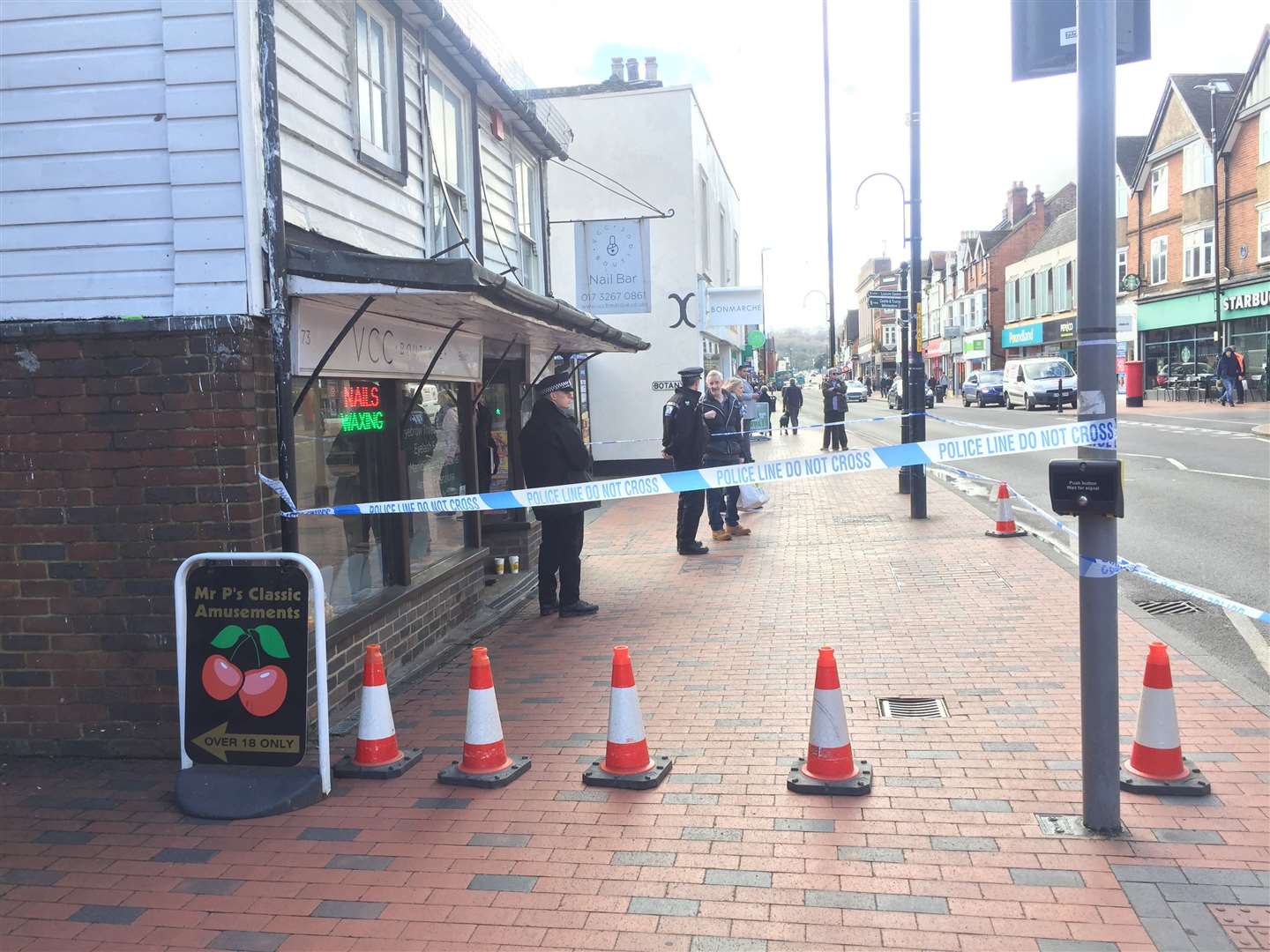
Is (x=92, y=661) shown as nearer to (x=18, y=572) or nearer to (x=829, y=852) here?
(x=18, y=572)

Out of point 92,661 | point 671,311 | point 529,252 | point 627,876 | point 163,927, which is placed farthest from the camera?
point 671,311

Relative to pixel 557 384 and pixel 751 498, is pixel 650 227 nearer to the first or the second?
pixel 751 498

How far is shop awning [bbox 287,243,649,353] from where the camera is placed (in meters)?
4.89

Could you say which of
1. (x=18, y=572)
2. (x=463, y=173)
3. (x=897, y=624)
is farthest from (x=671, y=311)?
(x=18, y=572)

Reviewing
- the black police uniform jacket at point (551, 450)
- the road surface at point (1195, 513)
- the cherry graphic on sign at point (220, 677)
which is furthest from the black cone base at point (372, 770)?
the road surface at point (1195, 513)

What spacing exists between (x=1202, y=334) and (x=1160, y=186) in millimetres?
7204


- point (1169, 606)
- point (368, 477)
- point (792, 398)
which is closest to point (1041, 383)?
point (792, 398)

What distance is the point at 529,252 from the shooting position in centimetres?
1134

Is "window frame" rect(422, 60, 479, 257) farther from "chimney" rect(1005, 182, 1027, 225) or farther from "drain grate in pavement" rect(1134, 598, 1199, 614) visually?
"chimney" rect(1005, 182, 1027, 225)

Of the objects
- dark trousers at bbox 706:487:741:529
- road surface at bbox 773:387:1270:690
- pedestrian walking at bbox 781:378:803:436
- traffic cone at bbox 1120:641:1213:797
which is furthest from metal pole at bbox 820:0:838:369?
traffic cone at bbox 1120:641:1213:797

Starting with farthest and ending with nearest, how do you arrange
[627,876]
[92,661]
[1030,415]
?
[1030,415]
[92,661]
[627,876]

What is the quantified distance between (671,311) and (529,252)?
899cm

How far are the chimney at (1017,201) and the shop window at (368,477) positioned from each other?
69763mm

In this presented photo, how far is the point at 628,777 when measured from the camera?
4570 mm
